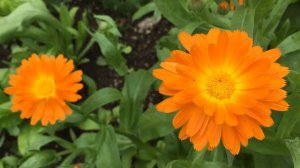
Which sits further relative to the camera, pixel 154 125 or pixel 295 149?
pixel 154 125

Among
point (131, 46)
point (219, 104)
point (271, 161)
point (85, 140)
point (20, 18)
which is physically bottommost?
point (85, 140)

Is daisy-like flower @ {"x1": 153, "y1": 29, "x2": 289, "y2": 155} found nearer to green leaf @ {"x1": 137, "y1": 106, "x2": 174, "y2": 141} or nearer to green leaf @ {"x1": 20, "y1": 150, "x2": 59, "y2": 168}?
green leaf @ {"x1": 137, "y1": 106, "x2": 174, "y2": 141}

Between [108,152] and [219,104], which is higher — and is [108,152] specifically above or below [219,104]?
below

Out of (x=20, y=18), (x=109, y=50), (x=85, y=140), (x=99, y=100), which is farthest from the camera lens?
(x=85, y=140)

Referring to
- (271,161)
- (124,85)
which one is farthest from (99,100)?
(271,161)

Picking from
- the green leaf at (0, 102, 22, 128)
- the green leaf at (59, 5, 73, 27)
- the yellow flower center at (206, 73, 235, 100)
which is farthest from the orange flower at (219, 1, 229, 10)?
the green leaf at (0, 102, 22, 128)

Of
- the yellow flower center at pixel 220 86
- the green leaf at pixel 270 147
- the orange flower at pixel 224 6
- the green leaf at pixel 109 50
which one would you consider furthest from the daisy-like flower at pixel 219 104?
the green leaf at pixel 109 50

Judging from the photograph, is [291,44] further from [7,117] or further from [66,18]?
[7,117]
